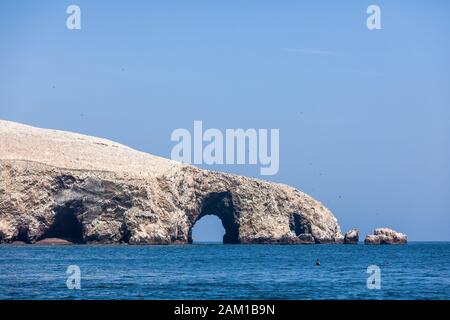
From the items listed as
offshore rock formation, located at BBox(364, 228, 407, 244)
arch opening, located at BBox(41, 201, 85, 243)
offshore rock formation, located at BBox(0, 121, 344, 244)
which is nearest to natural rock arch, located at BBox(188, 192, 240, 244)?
offshore rock formation, located at BBox(0, 121, 344, 244)

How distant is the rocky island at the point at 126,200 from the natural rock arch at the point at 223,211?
0.20 metres

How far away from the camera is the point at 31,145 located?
143m

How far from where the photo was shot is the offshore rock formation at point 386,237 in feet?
507

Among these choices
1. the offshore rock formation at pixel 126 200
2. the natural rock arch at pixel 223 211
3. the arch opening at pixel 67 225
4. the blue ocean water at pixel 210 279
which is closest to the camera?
the blue ocean water at pixel 210 279

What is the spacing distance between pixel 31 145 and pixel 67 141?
9.90 metres

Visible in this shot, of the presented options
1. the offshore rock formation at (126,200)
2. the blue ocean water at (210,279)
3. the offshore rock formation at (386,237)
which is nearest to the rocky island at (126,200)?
the offshore rock formation at (126,200)

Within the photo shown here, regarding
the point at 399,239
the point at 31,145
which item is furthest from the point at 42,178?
the point at 399,239

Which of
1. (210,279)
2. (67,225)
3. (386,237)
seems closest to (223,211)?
(67,225)

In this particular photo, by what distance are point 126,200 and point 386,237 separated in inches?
1941

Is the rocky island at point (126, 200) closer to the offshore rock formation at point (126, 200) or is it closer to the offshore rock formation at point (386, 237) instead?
the offshore rock formation at point (126, 200)

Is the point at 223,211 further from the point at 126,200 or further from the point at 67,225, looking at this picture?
the point at 67,225

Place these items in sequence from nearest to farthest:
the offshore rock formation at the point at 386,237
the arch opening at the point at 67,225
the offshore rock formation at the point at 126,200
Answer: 1. the offshore rock formation at the point at 126,200
2. the arch opening at the point at 67,225
3. the offshore rock formation at the point at 386,237
